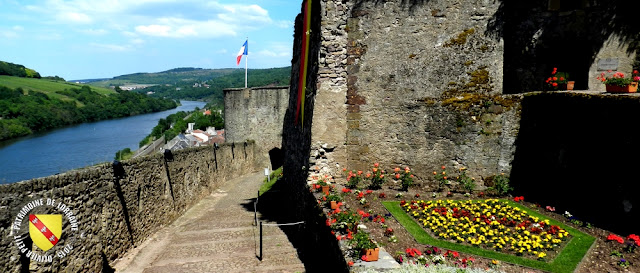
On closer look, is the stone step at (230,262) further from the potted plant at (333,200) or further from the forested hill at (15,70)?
the forested hill at (15,70)

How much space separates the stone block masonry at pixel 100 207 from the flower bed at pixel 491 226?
266 inches

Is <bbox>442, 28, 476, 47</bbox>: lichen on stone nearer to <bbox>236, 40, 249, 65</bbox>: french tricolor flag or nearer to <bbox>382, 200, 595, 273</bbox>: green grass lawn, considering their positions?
<bbox>382, 200, 595, 273</bbox>: green grass lawn

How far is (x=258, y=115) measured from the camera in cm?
3038

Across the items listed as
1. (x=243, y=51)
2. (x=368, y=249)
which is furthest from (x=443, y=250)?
(x=243, y=51)

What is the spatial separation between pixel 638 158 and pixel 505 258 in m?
2.77

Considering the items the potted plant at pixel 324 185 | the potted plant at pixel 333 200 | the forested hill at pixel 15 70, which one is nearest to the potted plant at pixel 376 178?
the potted plant at pixel 324 185

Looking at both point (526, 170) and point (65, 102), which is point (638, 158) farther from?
point (65, 102)

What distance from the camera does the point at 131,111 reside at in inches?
5768

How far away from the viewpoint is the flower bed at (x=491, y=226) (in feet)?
21.3

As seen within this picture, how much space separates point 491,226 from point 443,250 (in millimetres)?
1407

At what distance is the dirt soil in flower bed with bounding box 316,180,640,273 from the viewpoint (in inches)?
228

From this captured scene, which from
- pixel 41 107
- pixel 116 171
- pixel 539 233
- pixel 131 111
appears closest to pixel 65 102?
pixel 41 107

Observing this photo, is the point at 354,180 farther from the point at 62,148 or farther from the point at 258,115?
the point at 62,148

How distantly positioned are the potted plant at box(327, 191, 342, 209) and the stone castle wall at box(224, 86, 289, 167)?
21789 mm
